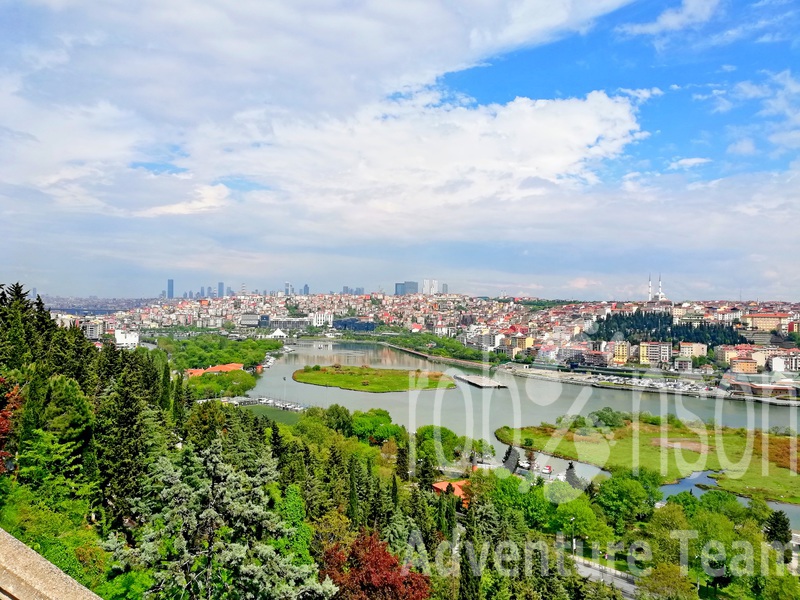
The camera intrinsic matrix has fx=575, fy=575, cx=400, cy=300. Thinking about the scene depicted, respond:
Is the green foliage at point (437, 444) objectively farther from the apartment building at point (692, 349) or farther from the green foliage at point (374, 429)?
the apartment building at point (692, 349)

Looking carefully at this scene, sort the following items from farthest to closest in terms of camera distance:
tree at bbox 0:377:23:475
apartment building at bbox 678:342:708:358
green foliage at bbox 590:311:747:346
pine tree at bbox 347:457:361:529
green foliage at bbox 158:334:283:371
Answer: green foliage at bbox 590:311:747:346, apartment building at bbox 678:342:708:358, green foliage at bbox 158:334:283:371, pine tree at bbox 347:457:361:529, tree at bbox 0:377:23:475

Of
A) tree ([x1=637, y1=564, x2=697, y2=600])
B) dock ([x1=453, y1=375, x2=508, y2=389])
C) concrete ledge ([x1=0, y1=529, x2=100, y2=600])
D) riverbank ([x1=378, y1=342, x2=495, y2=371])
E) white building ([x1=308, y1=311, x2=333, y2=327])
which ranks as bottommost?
riverbank ([x1=378, y1=342, x2=495, y2=371])

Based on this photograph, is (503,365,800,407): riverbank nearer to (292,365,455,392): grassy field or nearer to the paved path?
(292,365,455,392): grassy field

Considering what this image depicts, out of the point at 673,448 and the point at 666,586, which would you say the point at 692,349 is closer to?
the point at 673,448

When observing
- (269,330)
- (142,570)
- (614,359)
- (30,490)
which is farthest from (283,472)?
(269,330)

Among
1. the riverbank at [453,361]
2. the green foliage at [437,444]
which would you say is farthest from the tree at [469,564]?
the riverbank at [453,361]

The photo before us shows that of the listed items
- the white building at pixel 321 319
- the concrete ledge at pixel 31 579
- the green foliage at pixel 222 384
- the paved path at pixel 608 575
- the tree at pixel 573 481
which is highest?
the concrete ledge at pixel 31 579

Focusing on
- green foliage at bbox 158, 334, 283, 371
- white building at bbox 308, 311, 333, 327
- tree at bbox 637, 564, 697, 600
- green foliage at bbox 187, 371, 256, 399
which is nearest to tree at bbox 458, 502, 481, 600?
tree at bbox 637, 564, 697, 600

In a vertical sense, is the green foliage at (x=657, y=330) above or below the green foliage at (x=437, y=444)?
above
